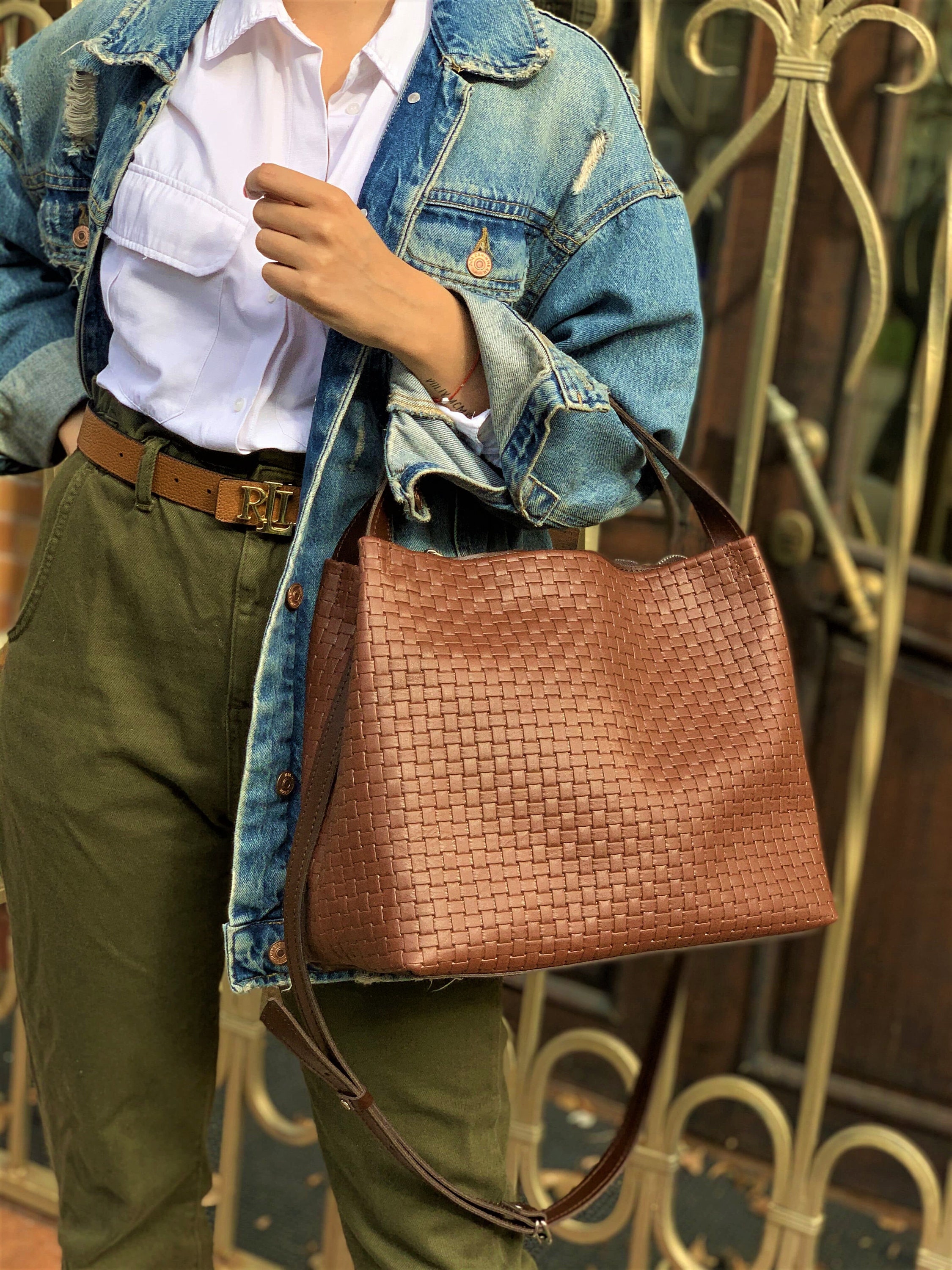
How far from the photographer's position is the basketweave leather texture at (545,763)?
0.97 m

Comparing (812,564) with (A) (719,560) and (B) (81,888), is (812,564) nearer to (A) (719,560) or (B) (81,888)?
(A) (719,560)

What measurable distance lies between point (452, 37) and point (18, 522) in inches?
47.8

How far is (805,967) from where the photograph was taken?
2.36 metres

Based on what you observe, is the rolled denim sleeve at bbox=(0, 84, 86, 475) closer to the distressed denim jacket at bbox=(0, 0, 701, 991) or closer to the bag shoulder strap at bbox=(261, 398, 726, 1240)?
the distressed denim jacket at bbox=(0, 0, 701, 991)

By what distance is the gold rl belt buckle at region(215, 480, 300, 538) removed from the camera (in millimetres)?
1106

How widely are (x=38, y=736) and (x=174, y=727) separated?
0.47 feet

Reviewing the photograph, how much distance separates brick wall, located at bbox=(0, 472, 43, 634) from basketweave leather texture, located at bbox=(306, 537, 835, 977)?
3.67 ft

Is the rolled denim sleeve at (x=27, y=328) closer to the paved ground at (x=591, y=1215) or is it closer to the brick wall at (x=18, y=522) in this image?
the brick wall at (x=18, y=522)

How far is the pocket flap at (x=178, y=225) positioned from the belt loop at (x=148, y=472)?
0.15 meters

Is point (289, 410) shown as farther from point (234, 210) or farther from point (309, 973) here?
point (309, 973)

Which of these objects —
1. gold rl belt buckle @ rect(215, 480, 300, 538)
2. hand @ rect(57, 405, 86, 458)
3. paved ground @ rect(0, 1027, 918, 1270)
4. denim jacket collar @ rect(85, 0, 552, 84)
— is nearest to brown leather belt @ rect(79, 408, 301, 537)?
gold rl belt buckle @ rect(215, 480, 300, 538)

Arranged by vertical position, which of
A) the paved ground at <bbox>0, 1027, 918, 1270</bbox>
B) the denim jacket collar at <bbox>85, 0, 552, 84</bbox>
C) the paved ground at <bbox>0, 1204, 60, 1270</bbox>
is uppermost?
the denim jacket collar at <bbox>85, 0, 552, 84</bbox>

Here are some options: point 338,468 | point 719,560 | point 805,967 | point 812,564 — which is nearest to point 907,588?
point 812,564

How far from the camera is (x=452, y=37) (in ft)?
3.54
